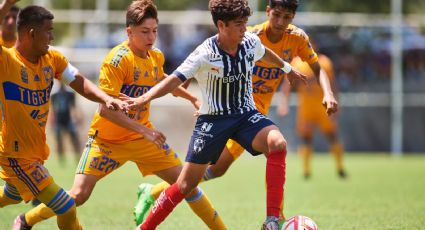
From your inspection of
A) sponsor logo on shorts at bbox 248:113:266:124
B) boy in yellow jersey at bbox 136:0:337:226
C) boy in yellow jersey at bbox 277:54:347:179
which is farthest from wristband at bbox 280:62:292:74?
boy in yellow jersey at bbox 277:54:347:179

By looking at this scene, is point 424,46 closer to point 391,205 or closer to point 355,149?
point 355,149

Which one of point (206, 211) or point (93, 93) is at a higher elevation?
point (93, 93)

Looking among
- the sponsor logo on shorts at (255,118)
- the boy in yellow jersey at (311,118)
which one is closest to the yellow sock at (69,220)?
the sponsor logo on shorts at (255,118)

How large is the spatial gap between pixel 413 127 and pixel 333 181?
7.92 meters

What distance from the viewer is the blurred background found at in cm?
2130

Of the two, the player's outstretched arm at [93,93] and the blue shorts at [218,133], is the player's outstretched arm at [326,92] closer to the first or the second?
the blue shorts at [218,133]

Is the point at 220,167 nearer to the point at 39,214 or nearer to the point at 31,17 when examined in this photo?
the point at 39,214

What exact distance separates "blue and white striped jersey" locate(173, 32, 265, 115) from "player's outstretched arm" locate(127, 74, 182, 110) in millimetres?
72

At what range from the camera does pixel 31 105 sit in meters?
6.25

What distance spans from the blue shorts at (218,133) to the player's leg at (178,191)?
7 cm

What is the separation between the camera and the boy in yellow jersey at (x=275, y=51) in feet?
25.2

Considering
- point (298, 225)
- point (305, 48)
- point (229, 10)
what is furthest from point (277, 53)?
point (298, 225)

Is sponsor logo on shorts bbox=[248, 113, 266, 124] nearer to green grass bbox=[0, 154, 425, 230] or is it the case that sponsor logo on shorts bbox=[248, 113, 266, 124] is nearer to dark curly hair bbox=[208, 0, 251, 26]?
dark curly hair bbox=[208, 0, 251, 26]

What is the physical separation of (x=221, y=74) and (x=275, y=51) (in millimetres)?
1670
